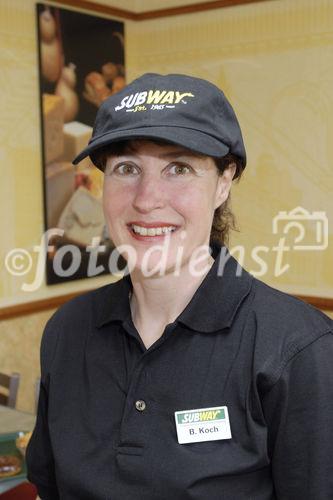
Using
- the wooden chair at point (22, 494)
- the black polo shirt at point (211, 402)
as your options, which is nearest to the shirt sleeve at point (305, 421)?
the black polo shirt at point (211, 402)

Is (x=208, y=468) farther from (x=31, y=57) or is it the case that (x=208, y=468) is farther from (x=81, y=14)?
(x=81, y=14)

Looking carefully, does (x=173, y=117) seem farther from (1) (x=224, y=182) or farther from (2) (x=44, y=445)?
(2) (x=44, y=445)

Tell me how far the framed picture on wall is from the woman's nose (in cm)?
288

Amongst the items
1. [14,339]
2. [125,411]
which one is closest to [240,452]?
[125,411]

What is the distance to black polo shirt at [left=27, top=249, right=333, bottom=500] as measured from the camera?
3.49 ft

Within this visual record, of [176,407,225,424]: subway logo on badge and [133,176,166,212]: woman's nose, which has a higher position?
[133,176,166,212]: woman's nose

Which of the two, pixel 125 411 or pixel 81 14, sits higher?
pixel 81 14

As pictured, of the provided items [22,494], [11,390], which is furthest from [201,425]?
[11,390]

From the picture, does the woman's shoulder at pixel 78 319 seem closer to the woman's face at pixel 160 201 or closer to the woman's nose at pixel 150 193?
the woman's face at pixel 160 201

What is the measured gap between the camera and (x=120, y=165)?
1165 millimetres

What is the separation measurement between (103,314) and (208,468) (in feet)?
1.23

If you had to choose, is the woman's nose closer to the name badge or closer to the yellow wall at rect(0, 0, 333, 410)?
the name badge

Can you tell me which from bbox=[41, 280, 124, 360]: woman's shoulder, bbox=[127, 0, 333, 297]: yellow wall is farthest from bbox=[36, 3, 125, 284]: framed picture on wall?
bbox=[41, 280, 124, 360]: woman's shoulder

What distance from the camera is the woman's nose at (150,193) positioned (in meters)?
1.13
